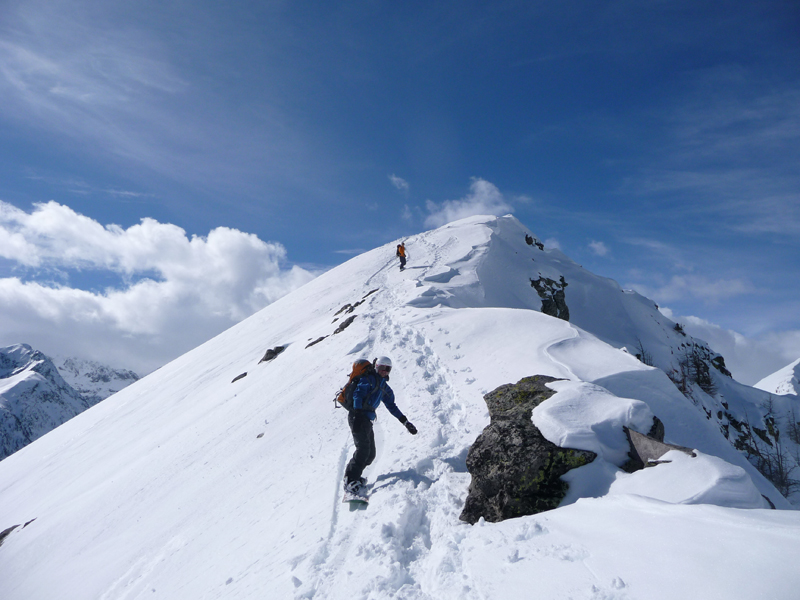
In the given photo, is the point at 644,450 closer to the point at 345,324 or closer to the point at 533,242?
the point at 345,324

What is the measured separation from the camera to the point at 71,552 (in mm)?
10352

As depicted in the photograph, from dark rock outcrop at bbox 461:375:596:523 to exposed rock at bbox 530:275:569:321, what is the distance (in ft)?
76.1

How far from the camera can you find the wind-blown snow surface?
11.1 ft

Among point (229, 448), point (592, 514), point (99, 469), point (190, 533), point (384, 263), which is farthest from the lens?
point (384, 263)

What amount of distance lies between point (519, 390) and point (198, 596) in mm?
5586

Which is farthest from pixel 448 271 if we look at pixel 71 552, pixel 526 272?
pixel 71 552

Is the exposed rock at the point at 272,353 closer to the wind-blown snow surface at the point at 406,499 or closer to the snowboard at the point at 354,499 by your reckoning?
the wind-blown snow surface at the point at 406,499

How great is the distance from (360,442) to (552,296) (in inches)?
999

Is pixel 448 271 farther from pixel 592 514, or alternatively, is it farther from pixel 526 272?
pixel 592 514

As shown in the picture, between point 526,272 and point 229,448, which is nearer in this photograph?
point 229,448

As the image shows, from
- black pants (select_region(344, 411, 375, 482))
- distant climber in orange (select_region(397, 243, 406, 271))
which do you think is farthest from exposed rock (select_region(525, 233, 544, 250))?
black pants (select_region(344, 411, 375, 482))

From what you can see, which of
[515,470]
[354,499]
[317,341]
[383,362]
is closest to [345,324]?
[317,341]

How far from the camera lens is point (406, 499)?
575 cm

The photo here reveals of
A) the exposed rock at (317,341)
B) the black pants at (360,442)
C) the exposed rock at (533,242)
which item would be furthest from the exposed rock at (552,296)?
the black pants at (360,442)
